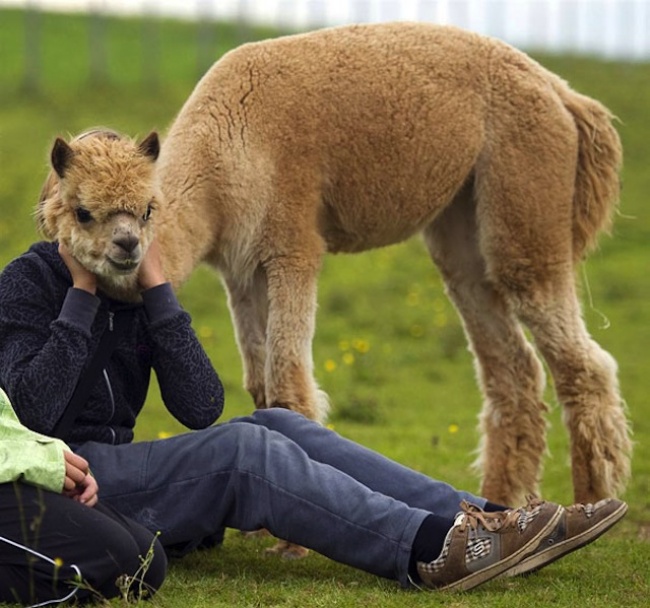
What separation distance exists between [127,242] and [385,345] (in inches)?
315

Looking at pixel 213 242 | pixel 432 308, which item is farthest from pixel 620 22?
pixel 213 242

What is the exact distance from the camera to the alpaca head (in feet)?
12.8

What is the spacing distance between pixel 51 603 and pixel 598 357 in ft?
9.57

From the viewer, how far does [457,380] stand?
10.5 m

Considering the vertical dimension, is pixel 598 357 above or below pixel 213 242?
below

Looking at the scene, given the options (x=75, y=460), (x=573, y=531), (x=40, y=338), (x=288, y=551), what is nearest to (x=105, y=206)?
(x=40, y=338)

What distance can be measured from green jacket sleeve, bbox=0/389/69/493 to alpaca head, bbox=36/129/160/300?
591mm

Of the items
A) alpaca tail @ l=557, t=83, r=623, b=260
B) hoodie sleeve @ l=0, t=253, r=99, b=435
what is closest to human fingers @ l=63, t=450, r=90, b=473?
hoodie sleeve @ l=0, t=253, r=99, b=435

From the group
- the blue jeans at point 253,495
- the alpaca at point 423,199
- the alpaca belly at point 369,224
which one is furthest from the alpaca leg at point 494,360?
the blue jeans at point 253,495

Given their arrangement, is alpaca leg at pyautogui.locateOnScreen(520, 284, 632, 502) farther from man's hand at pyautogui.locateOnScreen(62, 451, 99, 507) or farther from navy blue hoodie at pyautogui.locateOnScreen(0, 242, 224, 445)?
man's hand at pyautogui.locateOnScreen(62, 451, 99, 507)

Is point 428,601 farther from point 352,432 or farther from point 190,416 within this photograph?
point 352,432

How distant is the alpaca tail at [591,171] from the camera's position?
5.86m

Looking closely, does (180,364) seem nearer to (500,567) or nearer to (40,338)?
(40,338)

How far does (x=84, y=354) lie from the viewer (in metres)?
3.78
